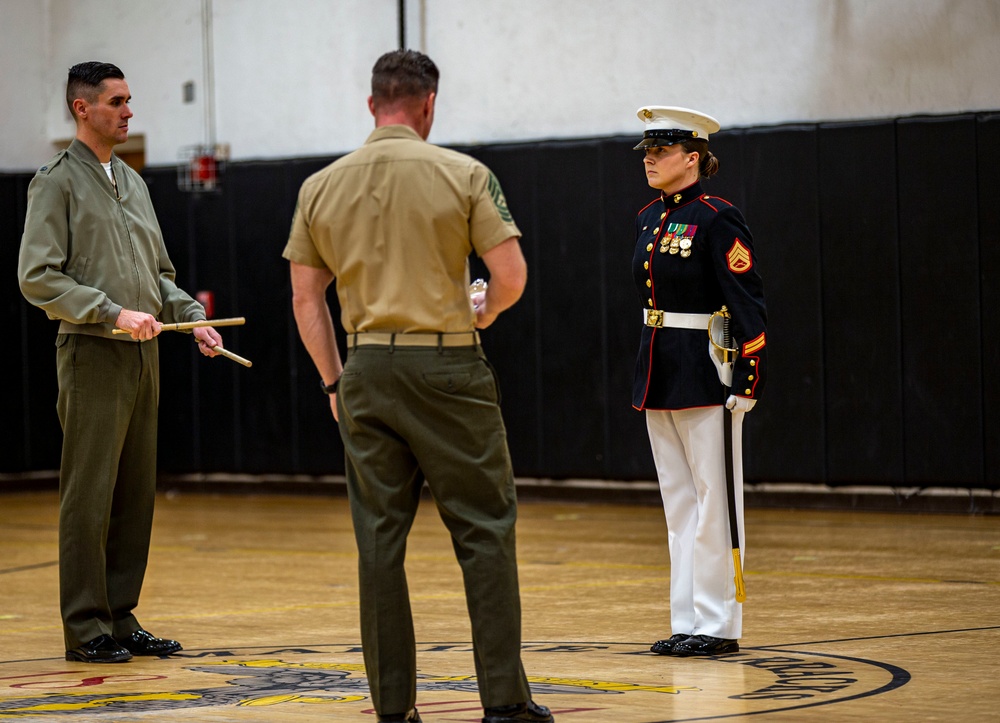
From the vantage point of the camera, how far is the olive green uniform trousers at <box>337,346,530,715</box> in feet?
10.2

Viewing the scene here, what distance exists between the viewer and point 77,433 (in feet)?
14.9

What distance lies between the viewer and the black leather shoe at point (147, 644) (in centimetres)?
452

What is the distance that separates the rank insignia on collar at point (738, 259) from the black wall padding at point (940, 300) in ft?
14.7

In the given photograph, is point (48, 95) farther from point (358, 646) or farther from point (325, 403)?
point (358, 646)

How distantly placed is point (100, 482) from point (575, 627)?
154 centimetres

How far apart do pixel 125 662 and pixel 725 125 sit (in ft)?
18.8

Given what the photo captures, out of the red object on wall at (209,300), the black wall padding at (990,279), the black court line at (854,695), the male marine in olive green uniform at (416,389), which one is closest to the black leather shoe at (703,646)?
the black court line at (854,695)

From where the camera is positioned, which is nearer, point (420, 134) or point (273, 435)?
point (420, 134)

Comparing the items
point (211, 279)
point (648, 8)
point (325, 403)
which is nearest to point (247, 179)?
point (211, 279)

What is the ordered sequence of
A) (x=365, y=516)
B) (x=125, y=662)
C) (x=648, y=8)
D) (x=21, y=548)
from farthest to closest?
(x=648, y=8)
(x=21, y=548)
(x=125, y=662)
(x=365, y=516)

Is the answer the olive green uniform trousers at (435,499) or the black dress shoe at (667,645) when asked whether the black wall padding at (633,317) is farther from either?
the olive green uniform trousers at (435,499)

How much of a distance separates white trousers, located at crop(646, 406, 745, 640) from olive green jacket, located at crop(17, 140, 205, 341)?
5.03 feet

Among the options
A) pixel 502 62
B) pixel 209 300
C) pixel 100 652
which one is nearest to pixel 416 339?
pixel 100 652

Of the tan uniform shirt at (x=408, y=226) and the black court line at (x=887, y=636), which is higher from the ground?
the tan uniform shirt at (x=408, y=226)
